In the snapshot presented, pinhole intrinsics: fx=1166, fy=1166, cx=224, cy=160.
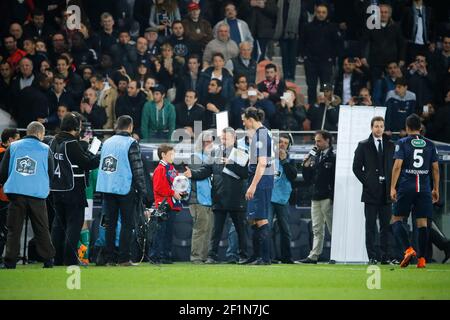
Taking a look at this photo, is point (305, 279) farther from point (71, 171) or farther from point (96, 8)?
point (96, 8)

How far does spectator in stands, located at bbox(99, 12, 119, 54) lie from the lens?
974 inches

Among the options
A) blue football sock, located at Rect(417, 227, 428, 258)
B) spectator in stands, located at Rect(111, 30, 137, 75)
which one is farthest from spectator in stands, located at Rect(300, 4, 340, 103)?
blue football sock, located at Rect(417, 227, 428, 258)

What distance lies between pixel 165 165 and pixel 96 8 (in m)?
8.65

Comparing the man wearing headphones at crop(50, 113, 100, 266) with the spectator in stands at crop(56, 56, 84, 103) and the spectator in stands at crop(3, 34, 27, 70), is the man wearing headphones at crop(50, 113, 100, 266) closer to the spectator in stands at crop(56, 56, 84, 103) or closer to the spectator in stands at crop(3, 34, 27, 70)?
the spectator in stands at crop(56, 56, 84, 103)

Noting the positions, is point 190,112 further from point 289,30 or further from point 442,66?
point 442,66

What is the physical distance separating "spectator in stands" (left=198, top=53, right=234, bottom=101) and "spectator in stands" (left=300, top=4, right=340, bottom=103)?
2.31m

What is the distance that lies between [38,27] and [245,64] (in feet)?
15.2

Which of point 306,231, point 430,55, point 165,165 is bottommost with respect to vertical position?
point 306,231

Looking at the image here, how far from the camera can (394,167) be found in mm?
17547

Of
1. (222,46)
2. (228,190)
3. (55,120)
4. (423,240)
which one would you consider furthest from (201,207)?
(222,46)

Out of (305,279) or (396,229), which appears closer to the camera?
(305,279)

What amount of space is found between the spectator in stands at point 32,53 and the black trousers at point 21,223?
7916 millimetres
